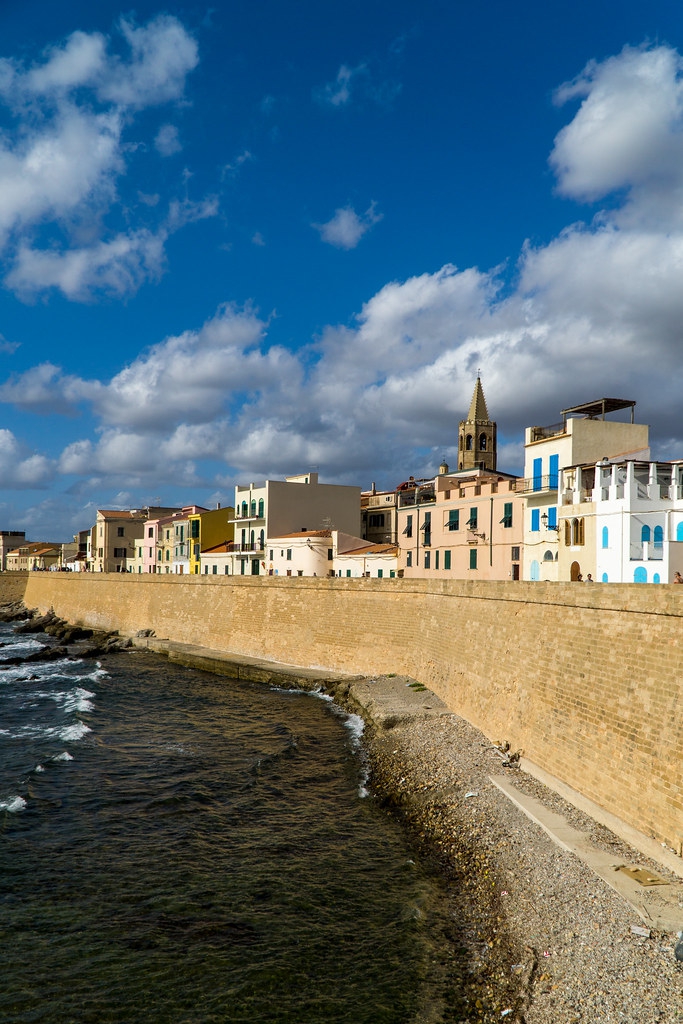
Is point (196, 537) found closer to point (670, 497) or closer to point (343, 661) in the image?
point (343, 661)

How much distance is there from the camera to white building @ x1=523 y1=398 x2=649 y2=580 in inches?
1238

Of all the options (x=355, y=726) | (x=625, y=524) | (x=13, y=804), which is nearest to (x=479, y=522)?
(x=625, y=524)

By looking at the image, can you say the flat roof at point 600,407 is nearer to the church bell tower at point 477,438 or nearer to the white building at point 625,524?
the white building at point 625,524

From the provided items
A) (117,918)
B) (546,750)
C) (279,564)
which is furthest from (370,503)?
(117,918)

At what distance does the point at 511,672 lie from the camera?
19.9 metres

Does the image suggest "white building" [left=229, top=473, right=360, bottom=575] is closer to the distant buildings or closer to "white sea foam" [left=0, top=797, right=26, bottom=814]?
the distant buildings

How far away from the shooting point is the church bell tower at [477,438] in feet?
217

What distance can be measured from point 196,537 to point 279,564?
44.6 ft

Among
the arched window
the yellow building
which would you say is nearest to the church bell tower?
the yellow building

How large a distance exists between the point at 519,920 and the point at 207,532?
51.8m

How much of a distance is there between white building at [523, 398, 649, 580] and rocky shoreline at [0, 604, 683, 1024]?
46.0 feet

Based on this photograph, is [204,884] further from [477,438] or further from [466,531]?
[477,438]

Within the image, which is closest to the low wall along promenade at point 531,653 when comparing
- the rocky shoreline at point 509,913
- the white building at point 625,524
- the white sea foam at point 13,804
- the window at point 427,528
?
the rocky shoreline at point 509,913

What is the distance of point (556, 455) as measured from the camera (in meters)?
32.3
